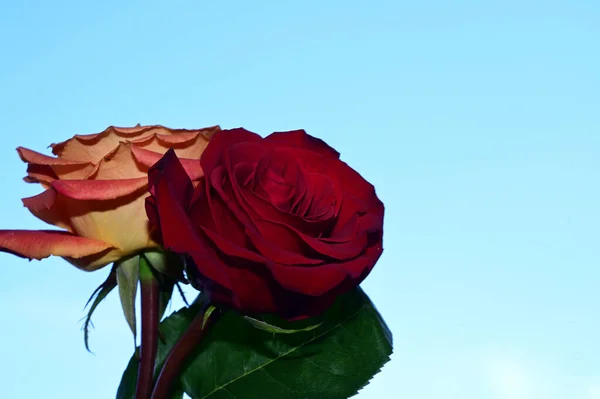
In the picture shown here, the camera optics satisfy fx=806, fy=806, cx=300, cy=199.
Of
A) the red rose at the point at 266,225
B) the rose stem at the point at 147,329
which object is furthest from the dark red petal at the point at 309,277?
the rose stem at the point at 147,329

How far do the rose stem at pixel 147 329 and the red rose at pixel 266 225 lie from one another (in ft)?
0.15

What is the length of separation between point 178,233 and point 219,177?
43 mm

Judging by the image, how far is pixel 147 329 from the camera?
443 millimetres

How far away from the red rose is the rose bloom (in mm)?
25

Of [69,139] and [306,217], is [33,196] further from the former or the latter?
[306,217]

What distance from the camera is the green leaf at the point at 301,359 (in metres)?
0.50

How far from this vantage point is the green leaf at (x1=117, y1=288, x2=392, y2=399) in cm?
50

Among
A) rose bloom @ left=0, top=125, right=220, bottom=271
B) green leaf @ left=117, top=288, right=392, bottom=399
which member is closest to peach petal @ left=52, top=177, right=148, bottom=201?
rose bloom @ left=0, top=125, right=220, bottom=271

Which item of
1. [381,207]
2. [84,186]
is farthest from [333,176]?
[84,186]

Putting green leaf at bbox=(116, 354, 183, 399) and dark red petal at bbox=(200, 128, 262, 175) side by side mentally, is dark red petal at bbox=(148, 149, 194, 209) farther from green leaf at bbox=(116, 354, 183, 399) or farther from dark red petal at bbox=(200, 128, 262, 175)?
green leaf at bbox=(116, 354, 183, 399)

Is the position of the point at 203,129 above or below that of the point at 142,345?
above

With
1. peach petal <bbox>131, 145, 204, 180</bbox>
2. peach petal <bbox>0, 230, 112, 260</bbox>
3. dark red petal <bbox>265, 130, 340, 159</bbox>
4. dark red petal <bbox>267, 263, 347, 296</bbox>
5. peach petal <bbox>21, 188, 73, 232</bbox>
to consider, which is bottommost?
dark red petal <bbox>267, 263, 347, 296</bbox>

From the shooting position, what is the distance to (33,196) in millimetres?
442

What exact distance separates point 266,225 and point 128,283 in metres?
0.10
